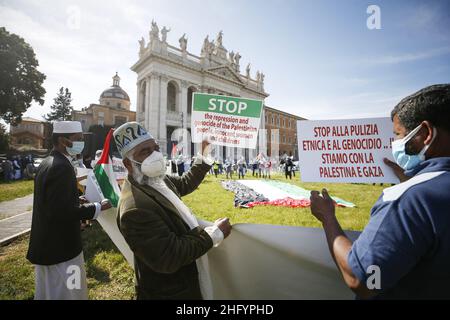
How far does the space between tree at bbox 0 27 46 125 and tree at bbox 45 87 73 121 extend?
31.3 meters

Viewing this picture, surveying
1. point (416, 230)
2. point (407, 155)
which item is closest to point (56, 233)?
point (416, 230)

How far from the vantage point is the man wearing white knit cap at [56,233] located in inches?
84.7

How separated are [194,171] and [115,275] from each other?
2.51m

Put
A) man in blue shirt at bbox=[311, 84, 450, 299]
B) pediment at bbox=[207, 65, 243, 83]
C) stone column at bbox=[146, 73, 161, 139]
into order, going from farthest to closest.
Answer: pediment at bbox=[207, 65, 243, 83] → stone column at bbox=[146, 73, 161, 139] → man in blue shirt at bbox=[311, 84, 450, 299]

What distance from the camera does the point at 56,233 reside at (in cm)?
220

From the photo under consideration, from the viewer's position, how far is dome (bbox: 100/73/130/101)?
183ft

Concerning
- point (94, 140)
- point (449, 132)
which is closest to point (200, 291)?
point (449, 132)

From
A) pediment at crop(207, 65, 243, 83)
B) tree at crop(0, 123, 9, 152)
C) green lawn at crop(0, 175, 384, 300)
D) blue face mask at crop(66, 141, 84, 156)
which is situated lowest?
green lawn at crop(0, 175, 384, 300)

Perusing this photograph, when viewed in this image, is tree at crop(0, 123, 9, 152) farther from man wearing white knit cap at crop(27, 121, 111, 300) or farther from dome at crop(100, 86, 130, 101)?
man wearing white knit cap at crop(27, 121, 111, 300)

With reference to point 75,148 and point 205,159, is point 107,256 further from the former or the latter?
point 205,159

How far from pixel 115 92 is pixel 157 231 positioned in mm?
63764

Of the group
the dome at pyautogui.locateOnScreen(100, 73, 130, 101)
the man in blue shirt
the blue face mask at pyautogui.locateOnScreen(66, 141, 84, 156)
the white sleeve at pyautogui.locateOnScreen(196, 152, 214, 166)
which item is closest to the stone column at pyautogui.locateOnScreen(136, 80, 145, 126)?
the dome at pyautogui.locateOnScreen(100, 73, 130, 101)

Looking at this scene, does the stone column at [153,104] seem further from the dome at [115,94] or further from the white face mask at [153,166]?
the white face mask at [153,166]
